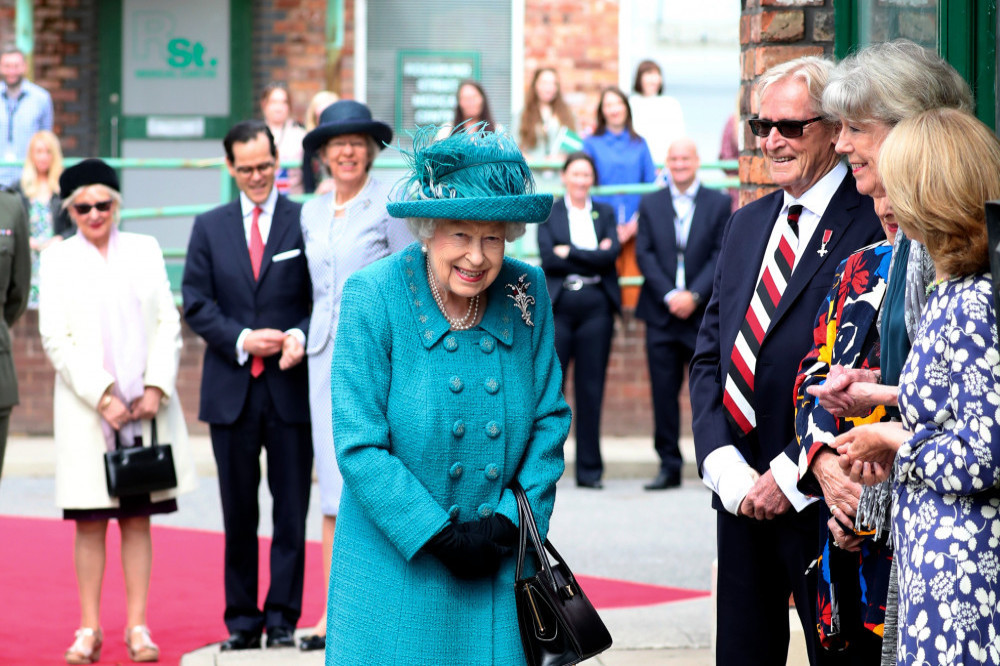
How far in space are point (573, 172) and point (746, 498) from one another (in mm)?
6979

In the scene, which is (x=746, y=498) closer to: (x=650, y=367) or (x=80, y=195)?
(x=80, y=195)

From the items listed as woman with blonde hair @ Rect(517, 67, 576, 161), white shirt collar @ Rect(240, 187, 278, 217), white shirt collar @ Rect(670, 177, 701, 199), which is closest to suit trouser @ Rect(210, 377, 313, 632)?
white shirt collar @ Rect(240, 187, 278, 217)

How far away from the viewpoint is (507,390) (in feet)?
12.6

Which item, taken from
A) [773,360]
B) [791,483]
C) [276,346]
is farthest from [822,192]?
[276,346]

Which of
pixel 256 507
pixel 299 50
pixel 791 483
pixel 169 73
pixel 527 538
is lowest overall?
pixel 256 507

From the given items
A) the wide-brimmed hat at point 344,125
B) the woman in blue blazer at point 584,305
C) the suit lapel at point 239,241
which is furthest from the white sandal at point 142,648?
the woman in blue blazer at point 584,305

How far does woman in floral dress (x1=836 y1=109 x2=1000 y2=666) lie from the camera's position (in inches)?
125

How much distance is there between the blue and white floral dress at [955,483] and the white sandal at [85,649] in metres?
3.86

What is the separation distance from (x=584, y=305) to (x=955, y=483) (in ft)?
24.7

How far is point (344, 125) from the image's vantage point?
246 inches

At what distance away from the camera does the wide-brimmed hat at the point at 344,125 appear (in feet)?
20.6

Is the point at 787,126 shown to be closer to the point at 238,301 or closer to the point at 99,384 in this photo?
the point at 238,301

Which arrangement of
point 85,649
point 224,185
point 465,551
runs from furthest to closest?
point 224,185
point 85,649
point 465,551

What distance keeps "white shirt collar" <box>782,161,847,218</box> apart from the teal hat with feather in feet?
2.59
